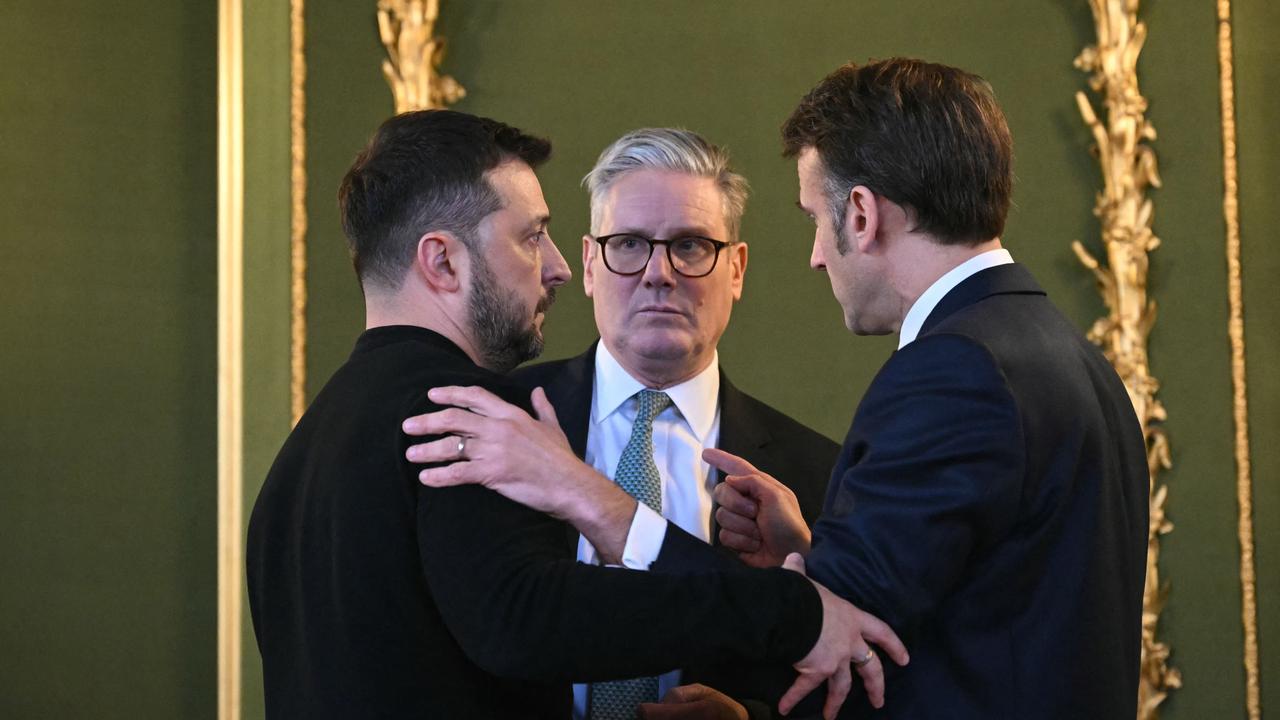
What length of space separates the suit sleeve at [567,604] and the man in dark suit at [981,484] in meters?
0.14

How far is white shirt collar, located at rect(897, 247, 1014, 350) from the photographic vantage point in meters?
1.93

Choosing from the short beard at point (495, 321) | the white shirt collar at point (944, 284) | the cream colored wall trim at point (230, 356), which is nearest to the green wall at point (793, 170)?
the cream colored wall trim at point (230, 356)

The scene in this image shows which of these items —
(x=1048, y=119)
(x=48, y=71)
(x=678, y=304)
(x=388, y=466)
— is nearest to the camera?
(x=388, y=466)

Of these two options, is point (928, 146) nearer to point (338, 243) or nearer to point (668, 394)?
point (668, 394)

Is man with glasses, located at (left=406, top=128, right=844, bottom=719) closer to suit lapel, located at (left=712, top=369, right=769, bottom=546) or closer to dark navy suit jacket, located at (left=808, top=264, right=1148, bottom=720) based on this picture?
suit lapel, located at (left=712, top=369, right=769, bottom=546)

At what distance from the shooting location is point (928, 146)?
6.40 ft

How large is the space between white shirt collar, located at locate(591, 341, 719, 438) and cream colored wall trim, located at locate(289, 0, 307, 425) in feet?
3.07

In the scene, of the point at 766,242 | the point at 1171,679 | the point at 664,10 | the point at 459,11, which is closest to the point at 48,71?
the point at 459,11

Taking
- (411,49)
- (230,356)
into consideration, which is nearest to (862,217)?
(411,49)

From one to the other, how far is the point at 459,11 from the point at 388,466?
205 centimetres

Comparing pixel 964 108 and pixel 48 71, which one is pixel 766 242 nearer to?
pixel 964 108

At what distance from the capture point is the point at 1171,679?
3266 millimetres

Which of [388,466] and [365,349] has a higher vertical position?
[365,349]

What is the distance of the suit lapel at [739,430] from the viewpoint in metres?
2.71
